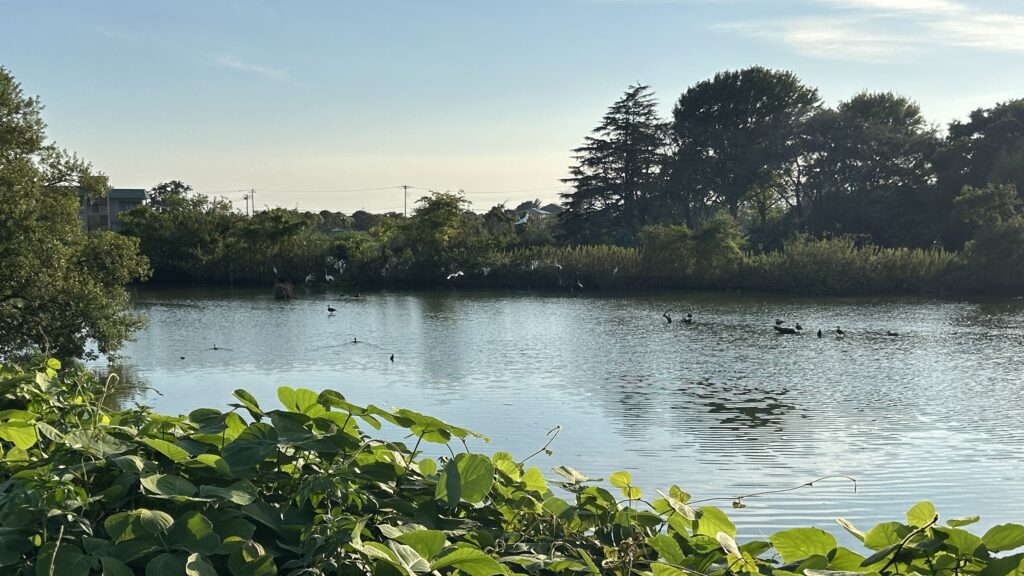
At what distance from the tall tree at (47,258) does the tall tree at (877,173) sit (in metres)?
35.0

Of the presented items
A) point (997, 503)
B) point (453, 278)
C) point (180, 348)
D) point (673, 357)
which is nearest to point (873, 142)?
point (453, 278)

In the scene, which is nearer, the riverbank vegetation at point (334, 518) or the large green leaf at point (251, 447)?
the riverbank vegetation at point (334, 518)

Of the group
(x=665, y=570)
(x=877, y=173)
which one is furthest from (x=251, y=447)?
(x=877, y=173)

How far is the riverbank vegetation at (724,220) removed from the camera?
35094mm

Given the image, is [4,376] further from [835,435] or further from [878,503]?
[835,435]

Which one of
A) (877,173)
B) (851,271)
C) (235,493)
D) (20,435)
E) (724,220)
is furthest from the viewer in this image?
(877,173)

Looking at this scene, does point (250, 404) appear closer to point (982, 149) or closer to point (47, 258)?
point (47, 258)

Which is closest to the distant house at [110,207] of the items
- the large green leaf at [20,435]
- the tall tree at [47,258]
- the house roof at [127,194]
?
the house roof at [127,194]

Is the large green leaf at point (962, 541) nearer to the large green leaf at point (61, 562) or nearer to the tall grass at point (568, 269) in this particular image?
the large green leaf at point (61, 562)

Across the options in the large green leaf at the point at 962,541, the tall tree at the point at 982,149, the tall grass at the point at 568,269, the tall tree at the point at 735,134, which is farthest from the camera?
the tall tree at the point at 735,134

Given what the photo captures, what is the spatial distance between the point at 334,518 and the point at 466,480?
244 mm

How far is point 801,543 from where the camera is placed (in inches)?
51.4

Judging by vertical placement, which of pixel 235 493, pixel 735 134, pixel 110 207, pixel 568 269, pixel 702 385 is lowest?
pixel 702 385

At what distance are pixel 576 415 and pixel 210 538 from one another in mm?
11394
